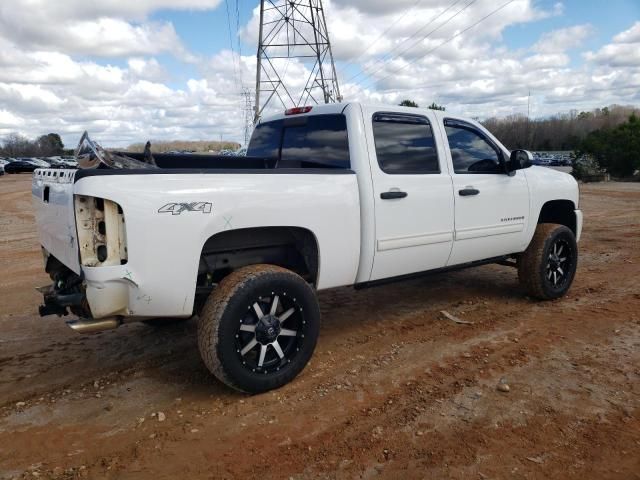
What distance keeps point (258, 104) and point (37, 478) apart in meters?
29.2

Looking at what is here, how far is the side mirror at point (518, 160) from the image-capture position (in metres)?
5.16

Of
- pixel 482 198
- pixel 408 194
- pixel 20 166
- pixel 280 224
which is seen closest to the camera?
pixel 280 224

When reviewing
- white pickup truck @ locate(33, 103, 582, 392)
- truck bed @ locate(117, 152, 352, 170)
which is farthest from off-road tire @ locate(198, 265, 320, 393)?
truck bed @ locate(117, 152, 352, 170)

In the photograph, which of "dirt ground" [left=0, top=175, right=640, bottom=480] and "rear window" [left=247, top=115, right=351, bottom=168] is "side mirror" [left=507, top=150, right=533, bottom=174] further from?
"rear window" [left=247, top=115, right=351, bottom=168]

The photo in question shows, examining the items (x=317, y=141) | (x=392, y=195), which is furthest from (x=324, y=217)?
(x=317, y=141)

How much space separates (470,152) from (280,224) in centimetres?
238

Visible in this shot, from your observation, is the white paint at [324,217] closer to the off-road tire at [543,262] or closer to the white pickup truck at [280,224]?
the white pickup truck at [280,224]

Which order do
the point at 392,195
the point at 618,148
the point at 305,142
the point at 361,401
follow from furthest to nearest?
the point at 618,148
the point at 305,142
the point at 392,195
the point at 361,401

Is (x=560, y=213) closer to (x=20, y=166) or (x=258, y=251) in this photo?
(x=258, y=251)

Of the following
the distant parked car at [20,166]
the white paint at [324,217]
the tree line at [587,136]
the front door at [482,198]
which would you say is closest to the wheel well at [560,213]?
the white paint at [324,217]

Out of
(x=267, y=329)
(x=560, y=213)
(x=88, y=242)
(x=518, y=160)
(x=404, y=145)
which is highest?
(x=404, y=145)

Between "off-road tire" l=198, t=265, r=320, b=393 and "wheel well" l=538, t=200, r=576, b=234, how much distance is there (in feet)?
11.9

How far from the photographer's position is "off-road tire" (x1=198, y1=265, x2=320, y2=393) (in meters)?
3.39

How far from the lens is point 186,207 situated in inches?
127
